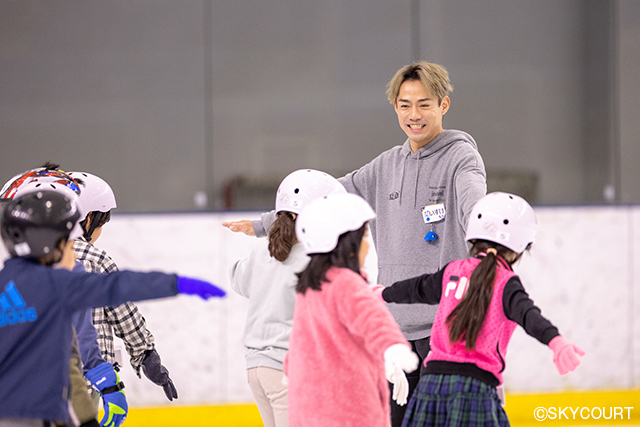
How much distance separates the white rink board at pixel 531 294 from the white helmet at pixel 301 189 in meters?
→ 1.89

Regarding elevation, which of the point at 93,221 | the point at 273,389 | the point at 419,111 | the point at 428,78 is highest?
the point at 428,78

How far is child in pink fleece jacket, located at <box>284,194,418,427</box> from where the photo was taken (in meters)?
1.80

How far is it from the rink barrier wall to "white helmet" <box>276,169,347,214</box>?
7.68 feet

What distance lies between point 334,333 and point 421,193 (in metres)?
0.78

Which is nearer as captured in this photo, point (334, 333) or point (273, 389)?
point (334, 333)

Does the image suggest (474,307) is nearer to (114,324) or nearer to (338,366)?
(338,366)

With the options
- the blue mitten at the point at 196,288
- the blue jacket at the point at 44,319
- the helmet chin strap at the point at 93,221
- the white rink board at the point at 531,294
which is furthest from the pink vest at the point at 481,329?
the white rink board at the point at 531,294

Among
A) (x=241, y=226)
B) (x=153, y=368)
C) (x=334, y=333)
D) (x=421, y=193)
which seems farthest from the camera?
(x=241, y=226)

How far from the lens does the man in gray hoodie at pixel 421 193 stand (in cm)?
230

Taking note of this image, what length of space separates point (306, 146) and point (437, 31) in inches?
59.3

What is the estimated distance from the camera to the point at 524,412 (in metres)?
4.38

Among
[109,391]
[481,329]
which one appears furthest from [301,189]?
[109,391]

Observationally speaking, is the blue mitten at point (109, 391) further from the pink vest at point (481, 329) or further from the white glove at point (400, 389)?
the pink vest at point (481, 329)

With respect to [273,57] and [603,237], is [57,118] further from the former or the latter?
[603,237]
